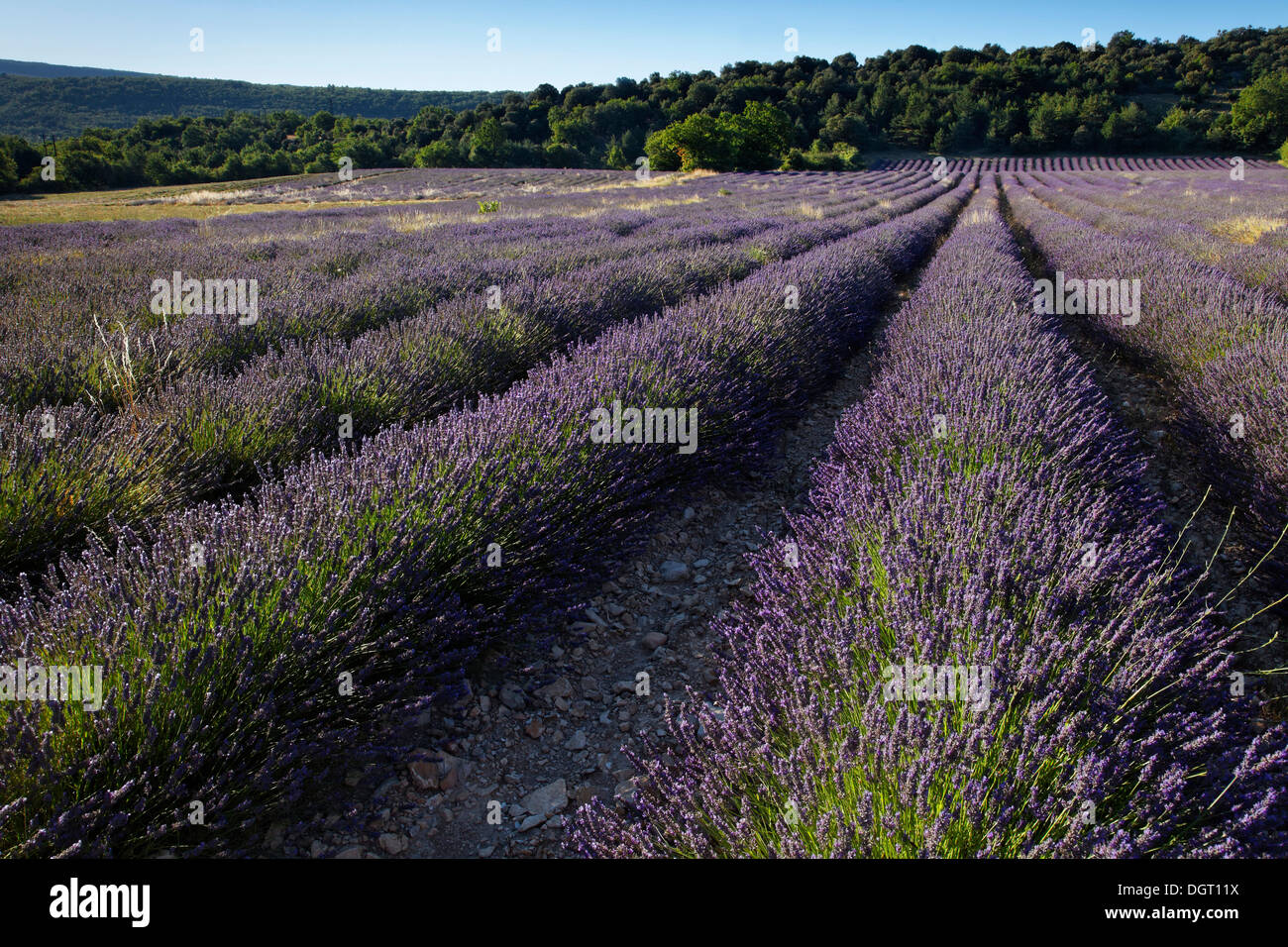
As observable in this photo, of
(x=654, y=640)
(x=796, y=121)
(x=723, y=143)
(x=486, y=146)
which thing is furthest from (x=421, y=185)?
(x=796, y=121)

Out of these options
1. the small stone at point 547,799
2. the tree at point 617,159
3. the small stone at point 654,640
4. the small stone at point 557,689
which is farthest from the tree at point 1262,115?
the small stone at point 547,799

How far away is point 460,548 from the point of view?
2074 mm

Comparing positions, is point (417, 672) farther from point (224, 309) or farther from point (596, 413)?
point (224, 309)

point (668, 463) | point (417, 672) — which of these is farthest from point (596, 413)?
point (417, 672)

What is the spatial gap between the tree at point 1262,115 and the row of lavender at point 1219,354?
208ft

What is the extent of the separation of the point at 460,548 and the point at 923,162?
58.5 meters

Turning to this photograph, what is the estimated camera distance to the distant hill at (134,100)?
58.8 m

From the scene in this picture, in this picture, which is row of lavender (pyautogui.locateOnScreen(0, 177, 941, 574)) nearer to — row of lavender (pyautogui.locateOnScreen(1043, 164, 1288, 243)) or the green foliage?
row of lavender (pyautogui.locateOnScreen(1043, 164, 1288, 243))

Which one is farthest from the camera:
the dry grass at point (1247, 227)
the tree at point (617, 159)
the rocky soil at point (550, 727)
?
the tree at point (617, 159)

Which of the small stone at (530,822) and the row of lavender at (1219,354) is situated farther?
the row of lavender at (1219,354)

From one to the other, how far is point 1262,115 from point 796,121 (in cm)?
3536

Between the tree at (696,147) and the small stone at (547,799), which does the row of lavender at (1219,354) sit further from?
the tree at (696,147)

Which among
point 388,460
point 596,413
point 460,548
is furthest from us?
point 596,413

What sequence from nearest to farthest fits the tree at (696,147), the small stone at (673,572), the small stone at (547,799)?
the small stone at (547,799) → the small stone at (673,572) → the tree at (696,147)
